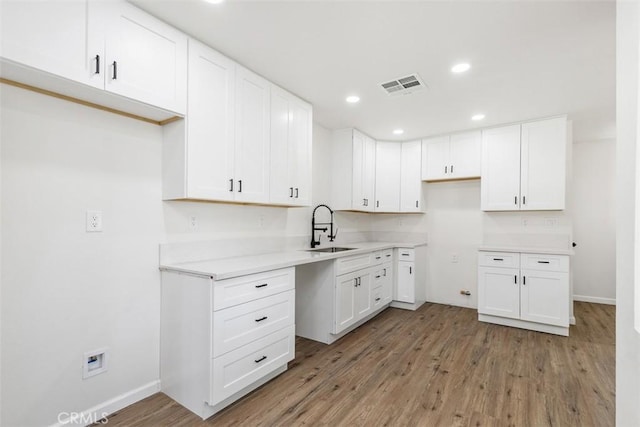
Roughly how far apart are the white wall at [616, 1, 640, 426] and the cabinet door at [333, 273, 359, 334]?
2047 mm

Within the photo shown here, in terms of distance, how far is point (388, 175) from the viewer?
471cm

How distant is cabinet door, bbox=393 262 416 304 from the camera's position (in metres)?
4.29

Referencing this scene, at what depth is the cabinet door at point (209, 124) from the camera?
2133 mm

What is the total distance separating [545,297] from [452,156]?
2.05 metres

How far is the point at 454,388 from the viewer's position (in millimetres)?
2324

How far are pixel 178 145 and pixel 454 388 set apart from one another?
8.83 feet

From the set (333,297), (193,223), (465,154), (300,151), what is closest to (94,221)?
(193,223)

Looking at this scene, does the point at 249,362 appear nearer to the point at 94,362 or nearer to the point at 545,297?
the point at 94,362

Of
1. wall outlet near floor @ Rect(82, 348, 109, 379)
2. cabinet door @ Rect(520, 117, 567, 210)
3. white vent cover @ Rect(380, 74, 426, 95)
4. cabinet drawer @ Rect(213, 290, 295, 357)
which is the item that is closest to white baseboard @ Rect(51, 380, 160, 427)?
wall outlet near floor @ Rect(82, 348, 109, 379)

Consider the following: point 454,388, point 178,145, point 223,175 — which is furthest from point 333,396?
point 178,145

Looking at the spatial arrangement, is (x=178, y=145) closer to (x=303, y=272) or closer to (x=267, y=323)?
(x=267, y=323)

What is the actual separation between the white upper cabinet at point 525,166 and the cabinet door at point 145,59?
3690mm

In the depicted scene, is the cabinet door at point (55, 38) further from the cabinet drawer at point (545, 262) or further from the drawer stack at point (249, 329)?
the cabinet drawer at point (545, 262)

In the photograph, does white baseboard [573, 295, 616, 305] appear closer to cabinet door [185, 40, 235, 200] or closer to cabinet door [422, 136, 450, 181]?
cabinet door [422, 136, 450, 181]
